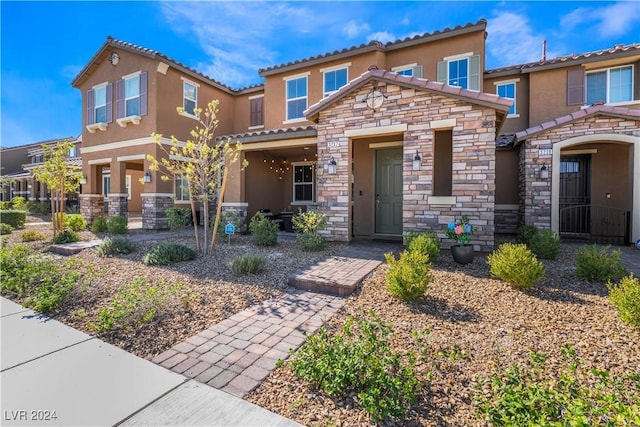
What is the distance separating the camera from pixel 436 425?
6.56 ft

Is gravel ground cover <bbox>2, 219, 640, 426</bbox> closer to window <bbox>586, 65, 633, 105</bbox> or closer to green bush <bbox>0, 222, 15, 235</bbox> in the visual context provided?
window <bbox>586, 65, 633, 105</bbox>

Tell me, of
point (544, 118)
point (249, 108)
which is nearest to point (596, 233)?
point (544, 118)

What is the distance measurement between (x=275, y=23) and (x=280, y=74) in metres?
3.86

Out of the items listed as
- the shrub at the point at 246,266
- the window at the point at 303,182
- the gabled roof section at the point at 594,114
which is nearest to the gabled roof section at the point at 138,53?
the window at the point at 303,182

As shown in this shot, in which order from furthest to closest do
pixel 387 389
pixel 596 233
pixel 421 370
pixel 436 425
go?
pixel 596 233
pixel 421 370
pixel 387 389
pixel 436 425

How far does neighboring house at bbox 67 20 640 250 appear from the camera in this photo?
23.5 ft

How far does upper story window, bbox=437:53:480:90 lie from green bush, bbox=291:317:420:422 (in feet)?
34.9

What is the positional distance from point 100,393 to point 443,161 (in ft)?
28.0

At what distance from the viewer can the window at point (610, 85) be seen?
10211 mm

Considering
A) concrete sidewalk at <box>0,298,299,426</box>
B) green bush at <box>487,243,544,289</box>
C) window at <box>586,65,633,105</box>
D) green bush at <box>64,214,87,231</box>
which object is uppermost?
window at <box>586,65,633,105</box>

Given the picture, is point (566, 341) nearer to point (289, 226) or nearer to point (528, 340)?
point (528, 340)

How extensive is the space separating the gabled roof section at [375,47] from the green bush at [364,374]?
11199 millimetres

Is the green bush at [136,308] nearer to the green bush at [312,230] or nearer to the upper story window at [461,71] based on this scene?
the green bush at [312,230]

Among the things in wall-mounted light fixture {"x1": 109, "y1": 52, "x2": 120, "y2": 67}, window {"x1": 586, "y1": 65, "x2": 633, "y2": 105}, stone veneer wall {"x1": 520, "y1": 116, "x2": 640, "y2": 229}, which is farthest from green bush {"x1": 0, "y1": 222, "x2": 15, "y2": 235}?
window {"x1": 586, "y1": 65, "x2": 633, "y2": 105}
